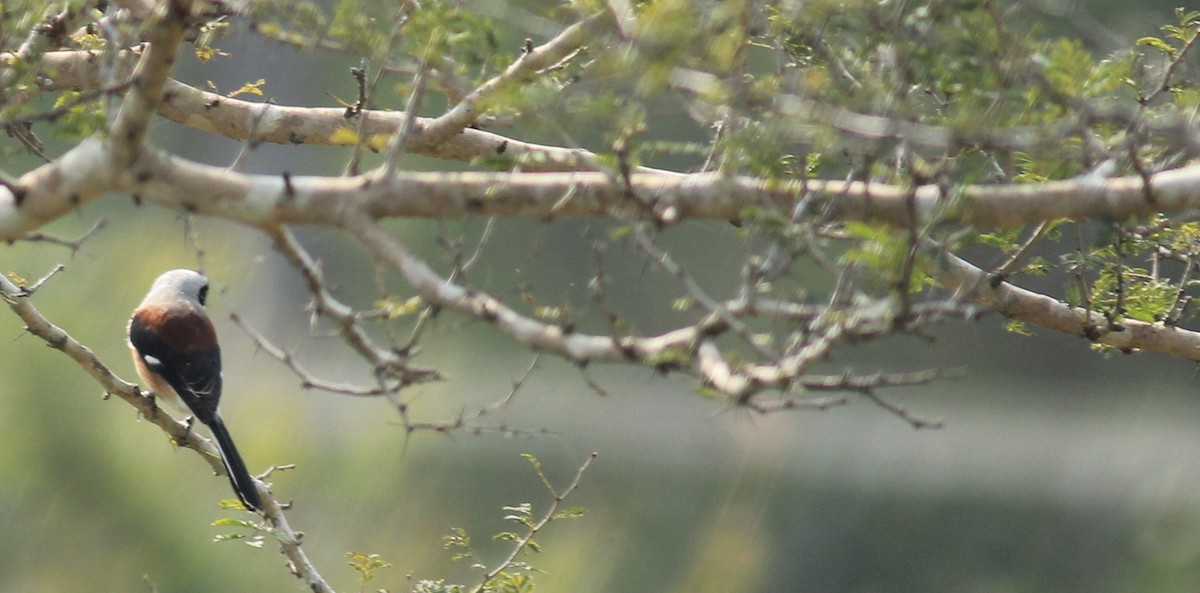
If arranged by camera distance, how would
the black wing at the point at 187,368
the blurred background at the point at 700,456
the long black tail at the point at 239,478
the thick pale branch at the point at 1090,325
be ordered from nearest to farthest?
the thick pale branch at the point at 1090,325 < the long black tail at the point at 239,478 < the black wing at the point at 187,368 < the blurred background at the point at 700,456

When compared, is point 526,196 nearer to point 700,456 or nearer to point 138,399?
point 138,399

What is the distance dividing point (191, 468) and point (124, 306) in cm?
89

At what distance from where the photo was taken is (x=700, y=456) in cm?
1016

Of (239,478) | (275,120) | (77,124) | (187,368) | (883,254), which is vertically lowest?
(187,368)

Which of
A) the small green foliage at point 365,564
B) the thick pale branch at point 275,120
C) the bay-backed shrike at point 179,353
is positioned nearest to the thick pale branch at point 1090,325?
the thick pale branch at point 275,120

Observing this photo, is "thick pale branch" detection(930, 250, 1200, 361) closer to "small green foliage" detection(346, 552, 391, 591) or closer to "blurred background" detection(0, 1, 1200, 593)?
"small green foliage" detection(346, 552, 391, 591)

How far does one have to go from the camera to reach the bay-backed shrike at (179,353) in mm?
3555

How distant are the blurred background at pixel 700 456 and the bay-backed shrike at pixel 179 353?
8.99 feet

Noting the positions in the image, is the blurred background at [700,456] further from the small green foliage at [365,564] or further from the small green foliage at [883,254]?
the small green foliage at [883,254]

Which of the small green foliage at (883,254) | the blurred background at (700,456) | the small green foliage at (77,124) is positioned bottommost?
the blurred background at (700,456)

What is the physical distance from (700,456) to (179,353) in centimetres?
695

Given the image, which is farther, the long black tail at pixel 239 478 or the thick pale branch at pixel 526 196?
the long black tail at pixel 239 478

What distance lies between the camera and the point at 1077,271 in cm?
226

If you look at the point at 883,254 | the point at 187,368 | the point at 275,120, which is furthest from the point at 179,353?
the point at 883,254
